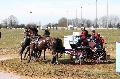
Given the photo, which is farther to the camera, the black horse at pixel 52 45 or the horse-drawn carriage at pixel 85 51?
the horse-drawn carriage at pixel 85 51

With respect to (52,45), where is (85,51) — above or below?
below

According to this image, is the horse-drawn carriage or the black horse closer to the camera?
the black horse

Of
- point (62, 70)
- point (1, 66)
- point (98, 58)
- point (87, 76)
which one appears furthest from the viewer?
point (98, 58)

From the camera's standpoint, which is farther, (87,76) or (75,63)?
(75,63)

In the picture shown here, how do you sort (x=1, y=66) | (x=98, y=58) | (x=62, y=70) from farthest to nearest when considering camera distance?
(x=98, y=58) < (x=1, y=66) < (x=62, y=70)

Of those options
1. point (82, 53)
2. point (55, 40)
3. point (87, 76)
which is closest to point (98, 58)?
point (82, 53)

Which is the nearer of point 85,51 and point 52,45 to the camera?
point 52,45

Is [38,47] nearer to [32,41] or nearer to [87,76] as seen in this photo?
[32,41]

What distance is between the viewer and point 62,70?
20219mm

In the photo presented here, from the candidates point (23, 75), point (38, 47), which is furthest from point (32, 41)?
point (23, 75)

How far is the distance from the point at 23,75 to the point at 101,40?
26.5 ft

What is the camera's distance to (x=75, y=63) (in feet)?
79.8

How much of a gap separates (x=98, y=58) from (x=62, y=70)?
16.7 feet

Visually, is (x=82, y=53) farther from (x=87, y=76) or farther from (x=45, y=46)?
(x=87, y=76)
